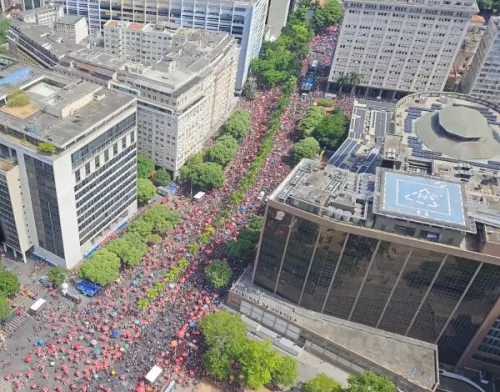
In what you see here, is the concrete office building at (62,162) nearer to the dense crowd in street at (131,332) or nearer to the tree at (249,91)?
the dense crowd in street at (131,332)

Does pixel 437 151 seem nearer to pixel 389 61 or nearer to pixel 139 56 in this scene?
pixel 389 61

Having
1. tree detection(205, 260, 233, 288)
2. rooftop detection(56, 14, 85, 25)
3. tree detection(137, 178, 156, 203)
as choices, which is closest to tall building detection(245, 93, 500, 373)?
tree detection(205, 260, 233, 288)

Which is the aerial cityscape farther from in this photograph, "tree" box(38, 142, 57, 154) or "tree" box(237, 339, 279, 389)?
"tree" box(237, 339, 279, 389)

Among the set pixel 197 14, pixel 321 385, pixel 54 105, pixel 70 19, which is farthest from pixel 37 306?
pixel 197 14

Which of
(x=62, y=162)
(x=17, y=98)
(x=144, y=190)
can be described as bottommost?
(x=144, y=190)

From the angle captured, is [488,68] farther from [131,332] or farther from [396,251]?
[131,332]
